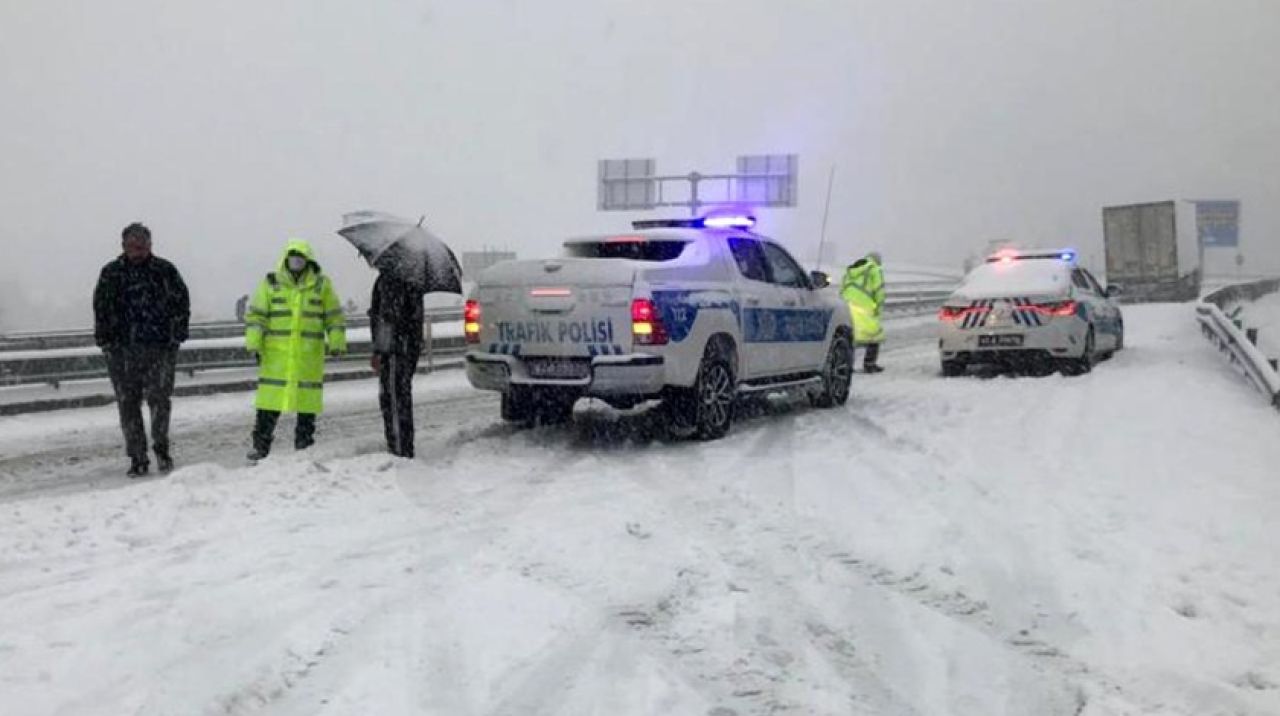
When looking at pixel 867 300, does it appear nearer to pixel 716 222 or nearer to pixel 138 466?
pixel 716 222

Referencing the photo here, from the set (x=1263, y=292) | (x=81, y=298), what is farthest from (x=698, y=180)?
(x=81, y=298)

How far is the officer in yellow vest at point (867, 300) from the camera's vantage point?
16047 millimetres

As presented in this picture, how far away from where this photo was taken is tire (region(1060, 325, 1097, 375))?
14.6m

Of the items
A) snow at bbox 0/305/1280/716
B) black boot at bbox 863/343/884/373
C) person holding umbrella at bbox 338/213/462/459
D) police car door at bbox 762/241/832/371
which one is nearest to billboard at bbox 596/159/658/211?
black boot at bbox 863/343/884/373

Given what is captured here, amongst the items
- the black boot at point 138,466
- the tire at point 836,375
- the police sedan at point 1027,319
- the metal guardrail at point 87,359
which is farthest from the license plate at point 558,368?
the police sedan at point 1027,319

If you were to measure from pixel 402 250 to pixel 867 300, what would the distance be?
31.0 ft

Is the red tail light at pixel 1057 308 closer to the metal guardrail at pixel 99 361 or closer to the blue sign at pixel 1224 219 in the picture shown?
the metal guardrail at pixel 99 361

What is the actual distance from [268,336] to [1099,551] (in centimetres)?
609

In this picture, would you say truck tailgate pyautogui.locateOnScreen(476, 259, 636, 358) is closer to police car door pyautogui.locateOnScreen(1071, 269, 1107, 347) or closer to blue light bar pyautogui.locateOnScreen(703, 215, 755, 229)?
blue light bar pyautogui.locateOnScreen(703, 215, 755, 229)

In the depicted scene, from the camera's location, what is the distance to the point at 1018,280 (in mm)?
14984

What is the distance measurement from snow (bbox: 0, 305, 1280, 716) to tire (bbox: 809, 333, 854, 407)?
258 cm

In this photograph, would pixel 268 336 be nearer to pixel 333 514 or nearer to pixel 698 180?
pixel 333 514

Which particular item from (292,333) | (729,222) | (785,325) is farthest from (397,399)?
(785,325)

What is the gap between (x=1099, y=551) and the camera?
5754 mm
